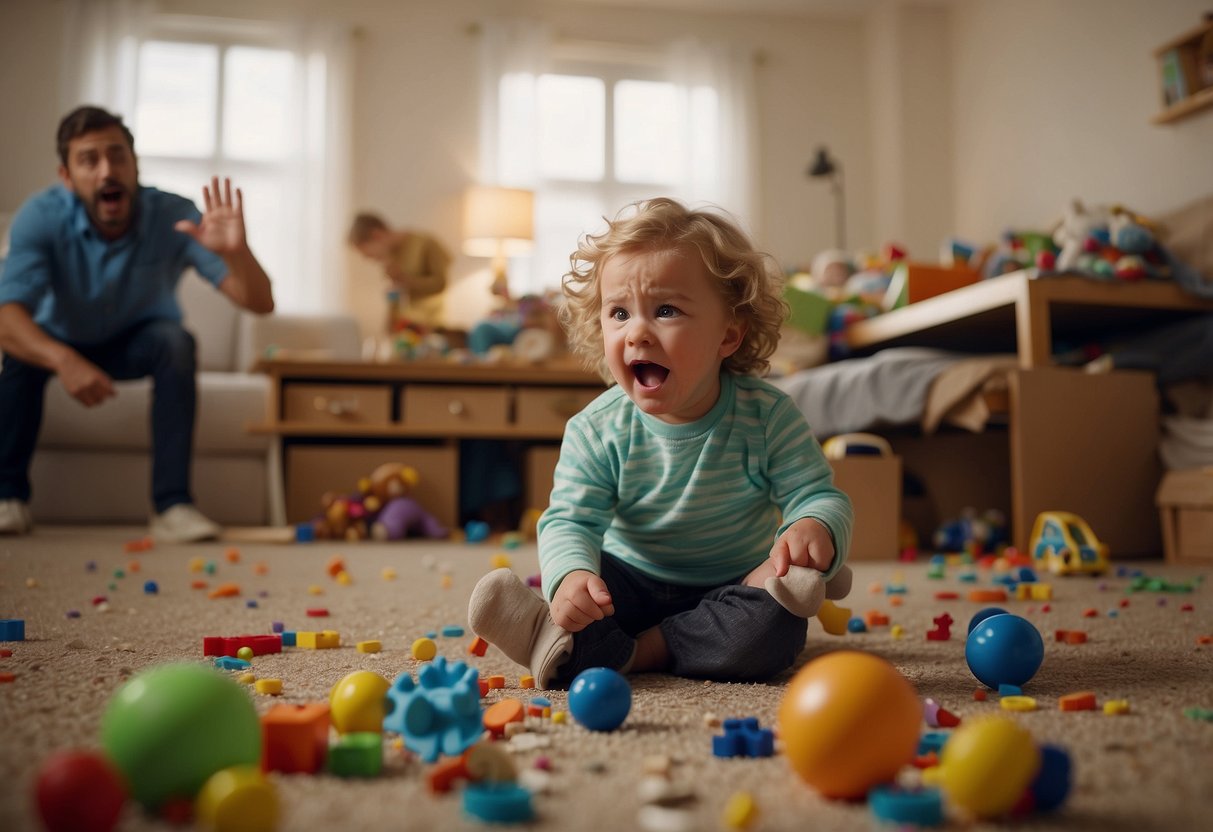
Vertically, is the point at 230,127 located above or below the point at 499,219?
above

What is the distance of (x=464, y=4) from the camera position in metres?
4.64

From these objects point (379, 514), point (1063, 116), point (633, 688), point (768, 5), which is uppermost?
point (768, 5)

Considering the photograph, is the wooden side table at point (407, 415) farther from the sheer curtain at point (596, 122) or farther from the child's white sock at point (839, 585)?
the child's white sock at point (839, 585)

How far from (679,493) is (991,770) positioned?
55 cm

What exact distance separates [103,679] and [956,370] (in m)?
1.95

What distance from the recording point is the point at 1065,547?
195 centimetres

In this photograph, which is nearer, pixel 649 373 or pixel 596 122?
pixel 649 373

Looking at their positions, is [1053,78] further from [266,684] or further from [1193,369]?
[266,684]

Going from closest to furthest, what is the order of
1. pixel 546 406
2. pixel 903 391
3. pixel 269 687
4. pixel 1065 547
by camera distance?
pixel 269 687
pixel 1065 547
pixel 903 391
pixel 546 406

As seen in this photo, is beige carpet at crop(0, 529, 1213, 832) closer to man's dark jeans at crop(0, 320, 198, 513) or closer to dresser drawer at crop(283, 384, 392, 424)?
man's dark jeans at crop(0, 320, 198, 513)

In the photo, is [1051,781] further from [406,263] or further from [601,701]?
[406,263]

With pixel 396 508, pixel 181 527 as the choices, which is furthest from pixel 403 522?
pixel 181 527

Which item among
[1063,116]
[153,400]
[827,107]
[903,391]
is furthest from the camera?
[827,107]

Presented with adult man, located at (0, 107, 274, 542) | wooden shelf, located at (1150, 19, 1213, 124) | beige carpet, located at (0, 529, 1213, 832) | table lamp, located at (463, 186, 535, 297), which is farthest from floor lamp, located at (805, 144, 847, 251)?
beige carpet, located at (0, 529, 1213, 832)
